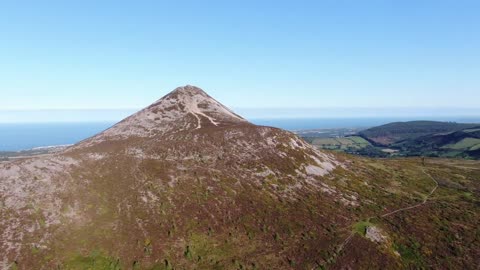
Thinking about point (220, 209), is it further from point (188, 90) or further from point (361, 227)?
point (188, 90)

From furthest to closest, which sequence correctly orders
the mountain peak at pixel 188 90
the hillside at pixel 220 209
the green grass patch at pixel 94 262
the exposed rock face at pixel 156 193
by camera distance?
the mountain peak at pixel 188 90
the hillside at pixel 220 209
the exposed rock face at pixel 156 193
the green grass patch at pixel 94 262

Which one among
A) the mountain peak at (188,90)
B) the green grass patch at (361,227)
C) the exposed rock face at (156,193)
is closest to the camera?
the exposed rock face at (156,193)

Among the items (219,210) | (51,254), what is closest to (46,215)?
(51,254)

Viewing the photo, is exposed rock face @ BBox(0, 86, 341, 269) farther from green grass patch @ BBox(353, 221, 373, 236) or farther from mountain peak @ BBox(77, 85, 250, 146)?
green grass patch @ BBox(353, 221, 373, 236)

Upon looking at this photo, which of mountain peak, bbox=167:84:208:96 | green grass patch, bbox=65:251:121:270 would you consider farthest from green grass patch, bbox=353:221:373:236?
mountain peak, bbox=167:84:208:96

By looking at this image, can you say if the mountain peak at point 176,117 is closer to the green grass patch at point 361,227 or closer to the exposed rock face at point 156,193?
the exposed rock face at point 156,193

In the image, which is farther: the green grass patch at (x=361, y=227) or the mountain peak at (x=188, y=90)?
the mountain peak at (x=188, y=90)

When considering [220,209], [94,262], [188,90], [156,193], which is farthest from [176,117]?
[94,262]

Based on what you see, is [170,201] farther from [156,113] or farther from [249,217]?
[156,113]

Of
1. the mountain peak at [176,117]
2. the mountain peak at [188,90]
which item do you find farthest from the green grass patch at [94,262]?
the mountain peak at [188,90]
